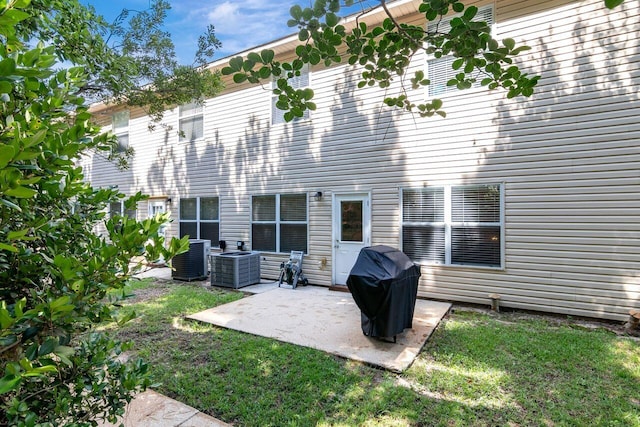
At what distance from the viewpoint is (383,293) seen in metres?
3.83

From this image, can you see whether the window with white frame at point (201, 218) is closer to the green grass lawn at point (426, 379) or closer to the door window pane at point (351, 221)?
the door window pane at point (351, 221)

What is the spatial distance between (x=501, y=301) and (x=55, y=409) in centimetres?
591

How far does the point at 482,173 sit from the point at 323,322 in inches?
145

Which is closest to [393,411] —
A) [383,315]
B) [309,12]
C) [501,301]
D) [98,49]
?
[383,315]

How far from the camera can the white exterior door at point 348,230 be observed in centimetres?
671

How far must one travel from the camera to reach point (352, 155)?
6.82 meters

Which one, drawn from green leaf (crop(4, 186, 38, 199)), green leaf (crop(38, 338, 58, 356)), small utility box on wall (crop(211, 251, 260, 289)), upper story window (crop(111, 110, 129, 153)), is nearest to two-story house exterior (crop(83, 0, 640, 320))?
small utility box on wall (crop(211, 251, 260, 289))

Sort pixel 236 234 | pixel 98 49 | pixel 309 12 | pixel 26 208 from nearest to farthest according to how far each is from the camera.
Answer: pixel 26 208 < pixel 309 12 < pixel 98 49 < pixel 236 234

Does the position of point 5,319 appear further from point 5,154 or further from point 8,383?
point 5,154

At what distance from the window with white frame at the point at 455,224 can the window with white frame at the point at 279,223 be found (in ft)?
7.71

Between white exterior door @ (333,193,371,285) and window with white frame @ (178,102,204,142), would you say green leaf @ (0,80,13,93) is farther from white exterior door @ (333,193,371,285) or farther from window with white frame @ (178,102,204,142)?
window with white frame @ (178,102,204,142)

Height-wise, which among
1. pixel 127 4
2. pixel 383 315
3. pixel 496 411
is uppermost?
pixel 127 4

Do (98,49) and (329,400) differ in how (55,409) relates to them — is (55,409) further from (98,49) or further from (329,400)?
(98,49)

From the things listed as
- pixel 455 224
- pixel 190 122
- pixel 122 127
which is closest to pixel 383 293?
pixel 455 224
